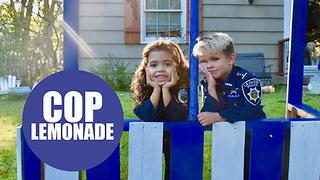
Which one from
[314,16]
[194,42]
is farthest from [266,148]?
[314,16]

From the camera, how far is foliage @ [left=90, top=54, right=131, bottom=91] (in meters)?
6.62

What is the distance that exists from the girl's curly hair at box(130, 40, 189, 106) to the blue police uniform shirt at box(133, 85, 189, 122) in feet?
0.19

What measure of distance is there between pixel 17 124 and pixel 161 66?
3152mm

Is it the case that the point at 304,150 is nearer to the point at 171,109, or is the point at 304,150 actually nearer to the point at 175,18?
the point at 171,109

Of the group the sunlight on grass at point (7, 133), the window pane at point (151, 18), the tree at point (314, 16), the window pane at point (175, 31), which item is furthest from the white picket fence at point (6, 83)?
the tree at point (314, 16)

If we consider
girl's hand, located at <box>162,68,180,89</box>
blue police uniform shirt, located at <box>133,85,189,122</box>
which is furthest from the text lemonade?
girl's hand, located at <box>162,68,180,89</box>

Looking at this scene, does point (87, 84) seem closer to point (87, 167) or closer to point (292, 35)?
point (87, 167)

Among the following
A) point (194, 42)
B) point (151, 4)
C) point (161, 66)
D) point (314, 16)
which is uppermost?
point (314, 16)

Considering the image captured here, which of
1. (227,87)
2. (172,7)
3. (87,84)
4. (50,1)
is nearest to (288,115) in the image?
(227,87)

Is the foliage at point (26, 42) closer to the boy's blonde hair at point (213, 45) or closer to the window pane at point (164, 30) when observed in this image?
the window pane at point (164, 30)

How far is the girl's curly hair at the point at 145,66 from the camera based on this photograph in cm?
191

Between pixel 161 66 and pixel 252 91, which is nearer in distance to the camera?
pixel 252 91

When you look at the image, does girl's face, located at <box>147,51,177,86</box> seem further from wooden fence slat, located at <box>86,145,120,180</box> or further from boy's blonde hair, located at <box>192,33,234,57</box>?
wooden fence slat, located at <box>86,145,120,180</box>

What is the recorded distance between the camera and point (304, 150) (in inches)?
64.3
